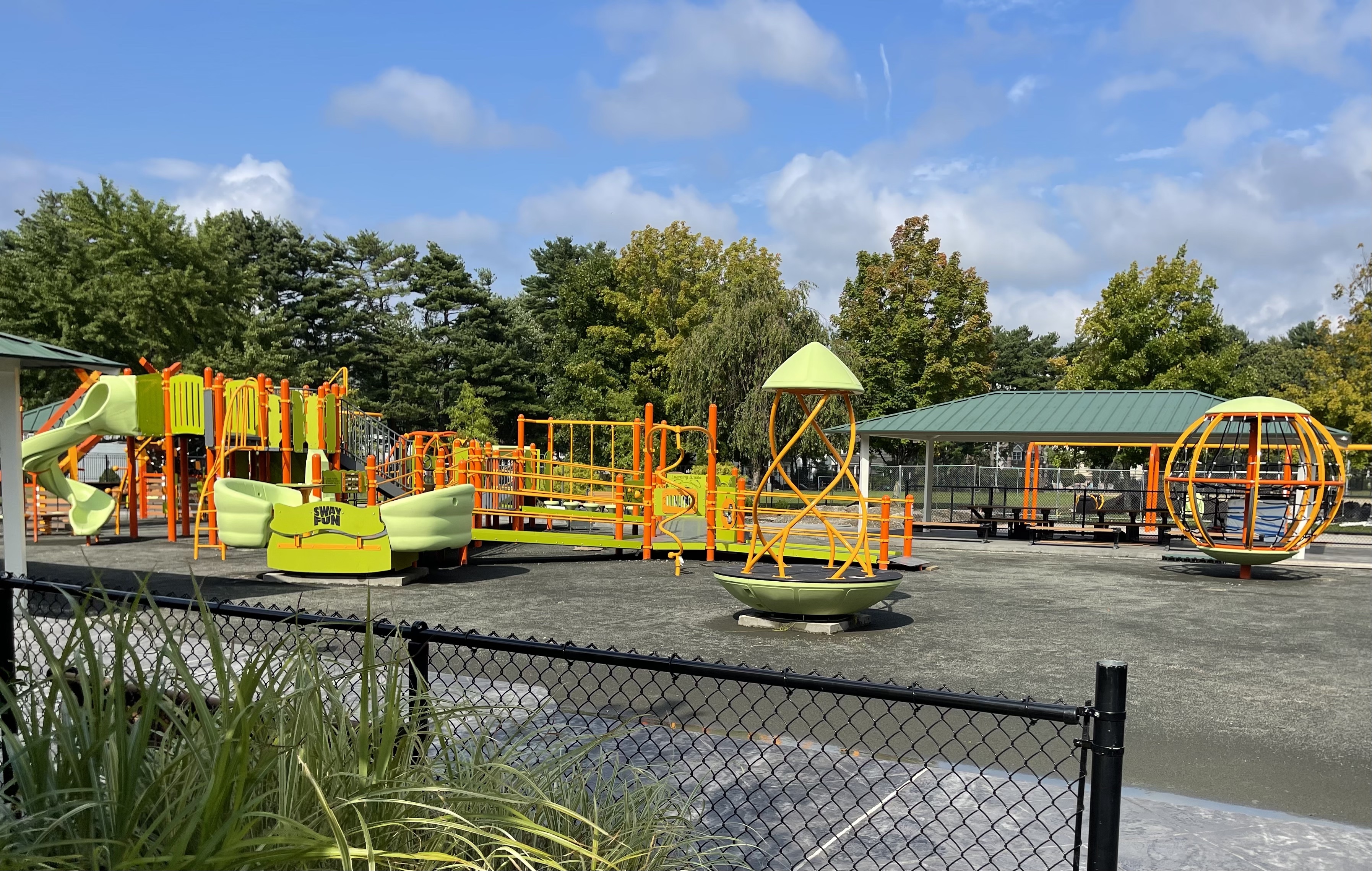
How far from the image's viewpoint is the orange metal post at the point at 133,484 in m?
19.5

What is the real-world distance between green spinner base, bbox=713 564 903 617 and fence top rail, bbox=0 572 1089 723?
20.6 ft

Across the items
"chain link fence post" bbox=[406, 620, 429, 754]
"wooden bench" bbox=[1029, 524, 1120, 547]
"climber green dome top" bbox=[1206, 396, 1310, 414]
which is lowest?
"wooden bench" bbox=[1029, 524, 1120, 547]

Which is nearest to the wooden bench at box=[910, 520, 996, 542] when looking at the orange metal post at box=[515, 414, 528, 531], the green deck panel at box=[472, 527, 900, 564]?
the green deck panel at box=[472, 527, 900, 564]

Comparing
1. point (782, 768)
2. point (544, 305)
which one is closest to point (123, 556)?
point (782, 768)

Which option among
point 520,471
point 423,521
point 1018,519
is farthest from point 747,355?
point 423,521

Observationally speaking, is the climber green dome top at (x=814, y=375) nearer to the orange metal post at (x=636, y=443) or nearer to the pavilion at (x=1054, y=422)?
the orange metal post at (x=636, y=443)

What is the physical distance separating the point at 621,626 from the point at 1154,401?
17.9m

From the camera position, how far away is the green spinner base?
32.6 ft

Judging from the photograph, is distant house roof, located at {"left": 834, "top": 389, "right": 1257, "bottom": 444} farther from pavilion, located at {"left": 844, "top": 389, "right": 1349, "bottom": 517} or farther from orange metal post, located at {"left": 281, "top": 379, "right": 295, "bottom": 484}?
orange metal post, located at {"left": 281, "top": 379, "right": 295, "bottom": 484}

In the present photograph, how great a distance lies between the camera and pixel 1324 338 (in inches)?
1341

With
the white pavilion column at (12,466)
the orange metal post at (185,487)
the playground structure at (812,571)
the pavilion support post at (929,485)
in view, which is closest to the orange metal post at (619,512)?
the playground structure at (812,571)

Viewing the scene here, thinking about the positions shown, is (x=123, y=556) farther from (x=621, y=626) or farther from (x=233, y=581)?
(x=621, y=626)

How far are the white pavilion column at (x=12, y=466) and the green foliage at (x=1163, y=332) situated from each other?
1250 inches

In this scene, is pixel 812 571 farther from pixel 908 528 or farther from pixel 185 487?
pixel 185 487
